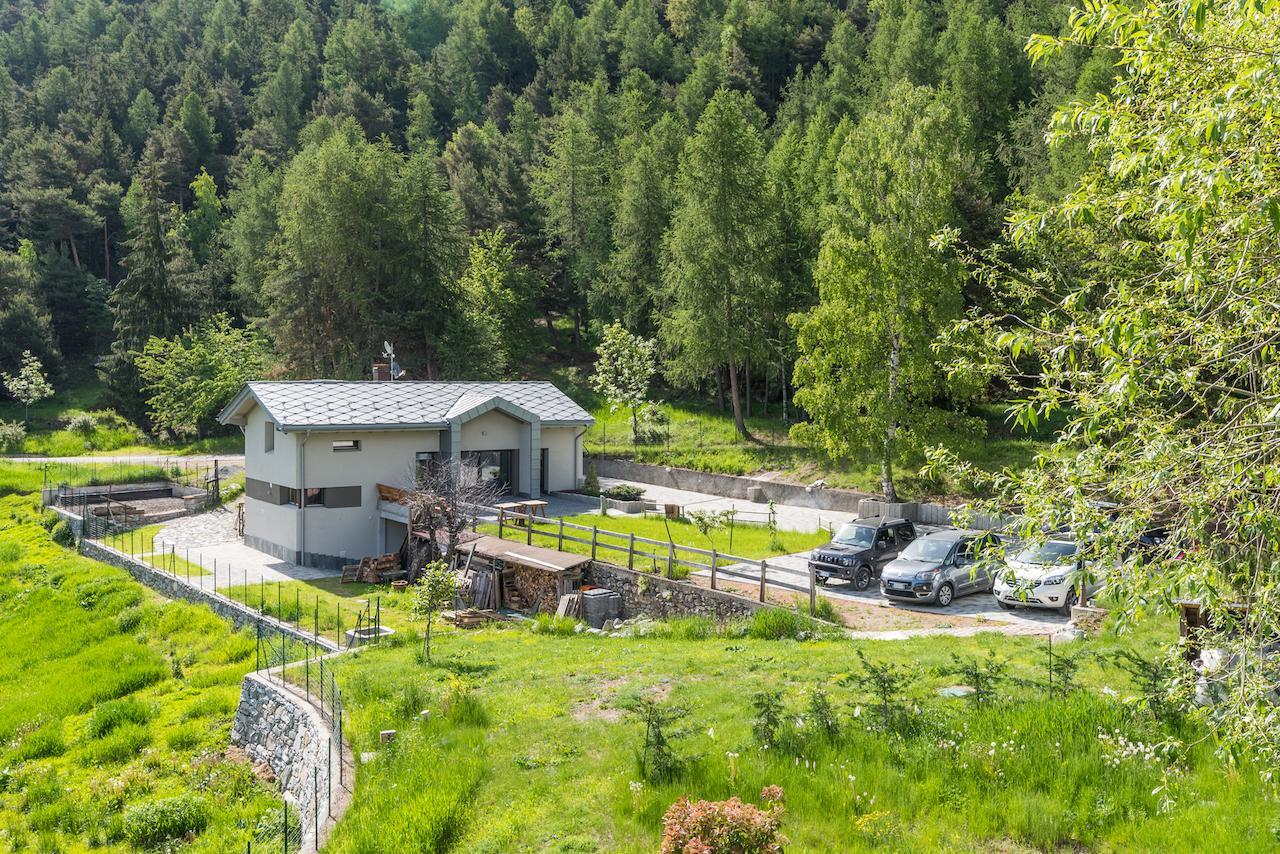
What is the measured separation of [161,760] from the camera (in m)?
15.8

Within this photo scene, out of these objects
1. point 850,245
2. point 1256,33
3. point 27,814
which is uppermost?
point 850,245

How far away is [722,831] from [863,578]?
1575 centimetres

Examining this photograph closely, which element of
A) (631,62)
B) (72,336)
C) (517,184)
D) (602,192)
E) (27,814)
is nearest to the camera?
(27,814)

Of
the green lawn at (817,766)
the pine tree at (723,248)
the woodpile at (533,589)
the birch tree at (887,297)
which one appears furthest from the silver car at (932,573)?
the pine tree at (723,248)

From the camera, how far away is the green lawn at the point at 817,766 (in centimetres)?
805

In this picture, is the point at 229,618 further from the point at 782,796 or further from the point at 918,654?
the point at 782,796

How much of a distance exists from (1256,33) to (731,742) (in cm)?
848

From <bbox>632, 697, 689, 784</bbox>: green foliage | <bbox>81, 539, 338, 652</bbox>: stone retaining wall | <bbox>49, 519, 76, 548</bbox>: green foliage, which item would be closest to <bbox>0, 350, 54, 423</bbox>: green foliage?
<bbox>49, 519, 76, 548</bbox>: green foliage

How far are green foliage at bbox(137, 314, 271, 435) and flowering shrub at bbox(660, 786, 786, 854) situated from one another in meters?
51.6

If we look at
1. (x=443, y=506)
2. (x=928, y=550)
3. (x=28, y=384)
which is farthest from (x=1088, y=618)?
(x=28, y=384)

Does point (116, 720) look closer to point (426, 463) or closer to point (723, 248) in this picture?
point (426, 463)

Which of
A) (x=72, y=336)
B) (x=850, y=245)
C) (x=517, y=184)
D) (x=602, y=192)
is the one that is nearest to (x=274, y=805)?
(x=850, y=245)

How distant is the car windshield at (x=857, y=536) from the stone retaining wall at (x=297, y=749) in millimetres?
13998

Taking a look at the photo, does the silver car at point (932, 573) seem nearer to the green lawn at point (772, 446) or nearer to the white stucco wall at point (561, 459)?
the green lawn at point (772, 446)
